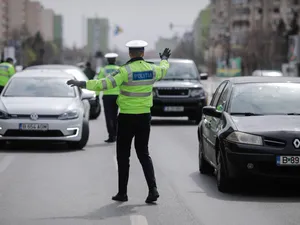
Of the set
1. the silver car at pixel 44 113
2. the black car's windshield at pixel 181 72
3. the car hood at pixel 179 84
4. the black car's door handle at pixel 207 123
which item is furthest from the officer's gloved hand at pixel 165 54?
the black car's windshield at pixel 181 72

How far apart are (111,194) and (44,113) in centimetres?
625

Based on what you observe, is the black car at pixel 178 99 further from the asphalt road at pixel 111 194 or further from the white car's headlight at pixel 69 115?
the asphalt road at pixel 111 194

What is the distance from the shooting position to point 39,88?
18.8 meters

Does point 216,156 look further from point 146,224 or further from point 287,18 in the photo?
point 287,18

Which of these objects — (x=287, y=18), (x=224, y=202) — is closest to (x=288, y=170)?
(x=224, y=202)

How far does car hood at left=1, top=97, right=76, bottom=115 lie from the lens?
56.8 feet

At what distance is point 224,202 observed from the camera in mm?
10625

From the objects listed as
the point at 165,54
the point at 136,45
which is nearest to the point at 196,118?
the point at 165,54

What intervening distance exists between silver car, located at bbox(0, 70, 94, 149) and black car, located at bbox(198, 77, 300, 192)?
4.80 m

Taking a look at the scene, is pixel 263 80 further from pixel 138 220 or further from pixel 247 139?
pixel 138 220

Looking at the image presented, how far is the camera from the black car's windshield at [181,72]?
27422 mm

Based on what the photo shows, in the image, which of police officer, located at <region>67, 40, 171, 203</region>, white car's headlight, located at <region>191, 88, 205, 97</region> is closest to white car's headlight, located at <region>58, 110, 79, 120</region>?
police officer, located at <region>67, 40, 171, 203</region>

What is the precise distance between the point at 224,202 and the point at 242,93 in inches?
85.3

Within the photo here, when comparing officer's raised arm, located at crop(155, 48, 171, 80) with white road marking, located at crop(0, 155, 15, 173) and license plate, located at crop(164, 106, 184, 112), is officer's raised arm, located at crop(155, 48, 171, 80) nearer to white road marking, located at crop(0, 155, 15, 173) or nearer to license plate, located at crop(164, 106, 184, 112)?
white road marking, located at crop(0, 155, 15, 173)
